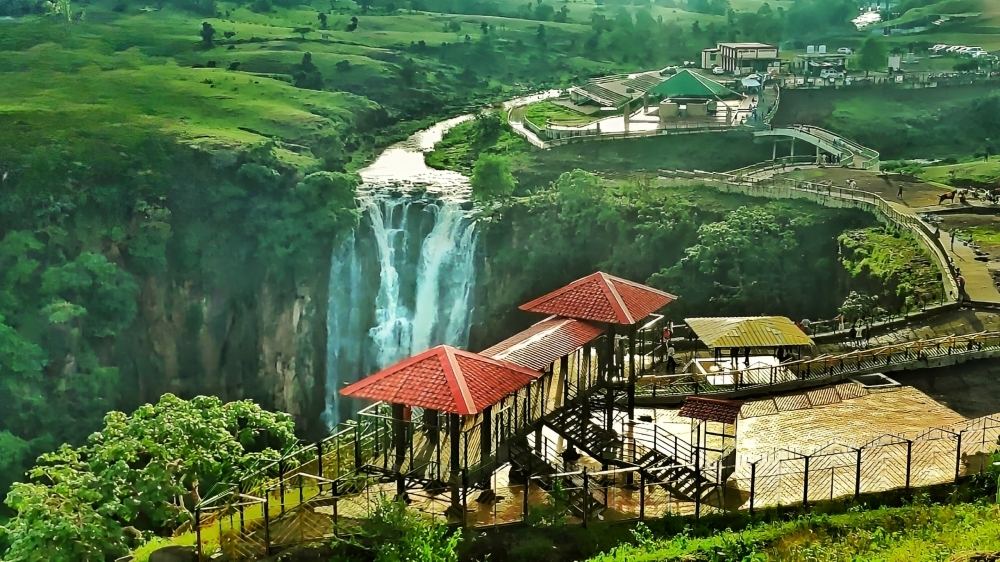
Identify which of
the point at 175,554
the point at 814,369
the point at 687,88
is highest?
the point at 687,88

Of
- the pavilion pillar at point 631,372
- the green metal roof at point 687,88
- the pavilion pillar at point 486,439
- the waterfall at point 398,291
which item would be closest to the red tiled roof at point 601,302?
the pavilion pillar at point 631,372

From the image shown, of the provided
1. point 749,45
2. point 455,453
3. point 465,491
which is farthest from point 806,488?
point 749,45

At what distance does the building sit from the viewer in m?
65.9

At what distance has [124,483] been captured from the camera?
20.0 m

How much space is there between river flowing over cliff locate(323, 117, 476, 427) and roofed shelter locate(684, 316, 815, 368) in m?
20.9

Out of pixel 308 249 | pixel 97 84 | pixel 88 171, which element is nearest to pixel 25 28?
pixel 97 84

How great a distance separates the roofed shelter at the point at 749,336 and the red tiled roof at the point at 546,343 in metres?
6.86

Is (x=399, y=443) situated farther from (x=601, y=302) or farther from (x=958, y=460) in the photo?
(x=958, y=460)

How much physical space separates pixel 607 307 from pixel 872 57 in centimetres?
5234

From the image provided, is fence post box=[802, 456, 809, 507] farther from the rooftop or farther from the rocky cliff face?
the rooftop

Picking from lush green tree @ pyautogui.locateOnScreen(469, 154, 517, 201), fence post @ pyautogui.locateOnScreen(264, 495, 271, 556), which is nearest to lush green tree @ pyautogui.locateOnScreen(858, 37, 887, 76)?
lush green tree @ pyautogui.locateOnScreen(469, 154, 517, 201)

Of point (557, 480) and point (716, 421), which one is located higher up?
point (716, 421)

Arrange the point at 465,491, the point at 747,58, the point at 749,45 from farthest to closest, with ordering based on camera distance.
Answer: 1. the point at 749,45
2. the point at 747,58
3. the point at 465,491

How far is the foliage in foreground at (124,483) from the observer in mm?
19203
